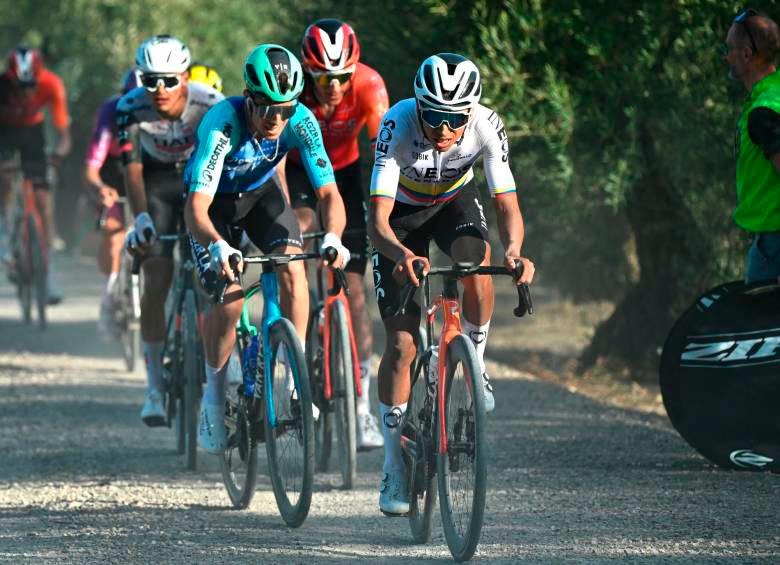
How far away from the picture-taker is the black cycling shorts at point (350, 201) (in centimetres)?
783

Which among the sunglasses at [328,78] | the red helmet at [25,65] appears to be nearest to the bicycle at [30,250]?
the red helmet at [25,65]

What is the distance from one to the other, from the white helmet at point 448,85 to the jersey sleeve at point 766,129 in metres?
1.67

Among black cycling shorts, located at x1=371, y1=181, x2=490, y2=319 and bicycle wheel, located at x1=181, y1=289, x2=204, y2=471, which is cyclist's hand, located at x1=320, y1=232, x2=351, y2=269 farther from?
bicycle wheel, located at x1=181, y1=289, x2=204, y2=471

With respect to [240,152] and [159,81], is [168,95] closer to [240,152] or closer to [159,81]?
[159,81]

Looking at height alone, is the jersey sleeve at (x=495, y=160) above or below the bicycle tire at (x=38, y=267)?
above

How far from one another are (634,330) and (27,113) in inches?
236

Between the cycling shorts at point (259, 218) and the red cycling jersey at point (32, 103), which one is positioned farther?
the red cycling jersey at point (32, 103)

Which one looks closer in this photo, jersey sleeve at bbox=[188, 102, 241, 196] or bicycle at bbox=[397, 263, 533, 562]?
bicycle at bbox=[397, 263, 533, 562]

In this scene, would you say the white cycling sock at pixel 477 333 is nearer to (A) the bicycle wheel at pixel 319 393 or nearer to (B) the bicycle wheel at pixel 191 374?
(A) the bicycle wheel at pixel 319 393

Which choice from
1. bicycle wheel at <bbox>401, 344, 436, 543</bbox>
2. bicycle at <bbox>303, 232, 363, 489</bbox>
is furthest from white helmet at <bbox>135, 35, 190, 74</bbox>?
bicycle wheel at <bbox>401, 344, 436, 543</bbox>

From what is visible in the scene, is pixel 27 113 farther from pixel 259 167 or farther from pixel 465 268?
pixel 465 268

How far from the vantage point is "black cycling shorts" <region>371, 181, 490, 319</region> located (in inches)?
246

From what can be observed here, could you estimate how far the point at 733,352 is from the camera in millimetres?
7070

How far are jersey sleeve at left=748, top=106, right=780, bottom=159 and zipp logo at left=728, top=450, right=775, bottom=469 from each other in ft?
4.72
